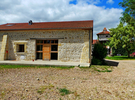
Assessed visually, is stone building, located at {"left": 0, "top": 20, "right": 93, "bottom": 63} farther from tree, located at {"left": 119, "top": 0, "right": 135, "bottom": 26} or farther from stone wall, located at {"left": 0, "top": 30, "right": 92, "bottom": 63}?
tree, located at {"left": 119, "top": 0, "right": 135, "bottom": 26}

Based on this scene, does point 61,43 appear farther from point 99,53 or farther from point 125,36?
point 125,36

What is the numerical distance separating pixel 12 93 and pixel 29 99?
733mm

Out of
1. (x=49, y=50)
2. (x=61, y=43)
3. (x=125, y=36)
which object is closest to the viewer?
(x=61, y=43)

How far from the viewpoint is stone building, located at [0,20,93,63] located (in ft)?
35.3

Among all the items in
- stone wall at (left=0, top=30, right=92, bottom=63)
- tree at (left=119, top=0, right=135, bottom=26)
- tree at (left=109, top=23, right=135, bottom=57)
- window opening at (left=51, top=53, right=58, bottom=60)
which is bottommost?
window opening at (left=51, top=53, right=58, bottom=60)

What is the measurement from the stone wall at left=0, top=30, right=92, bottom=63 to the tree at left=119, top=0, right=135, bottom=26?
16050 millimetres

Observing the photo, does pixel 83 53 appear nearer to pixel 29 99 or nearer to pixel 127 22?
pixel 29 99

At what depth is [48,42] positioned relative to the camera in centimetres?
1189

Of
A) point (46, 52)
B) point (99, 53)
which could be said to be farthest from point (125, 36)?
point (46, 52)

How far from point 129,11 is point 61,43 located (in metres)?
19.9

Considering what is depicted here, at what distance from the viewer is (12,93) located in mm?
3553

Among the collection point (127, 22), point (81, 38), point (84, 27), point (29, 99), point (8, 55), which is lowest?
point (29, 99)

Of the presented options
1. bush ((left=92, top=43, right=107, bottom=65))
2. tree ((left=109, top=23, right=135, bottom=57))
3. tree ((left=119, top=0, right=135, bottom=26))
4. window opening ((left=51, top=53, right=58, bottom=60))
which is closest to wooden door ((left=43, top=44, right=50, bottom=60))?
window opening ((left=51, top=53, right=58, bottom=60))

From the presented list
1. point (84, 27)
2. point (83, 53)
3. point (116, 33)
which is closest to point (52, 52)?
point (83, 53)
